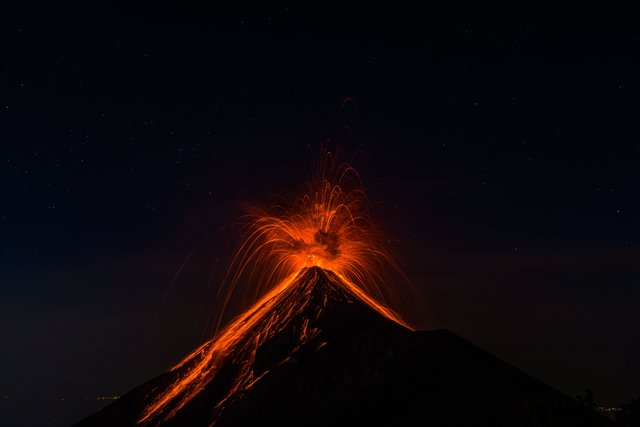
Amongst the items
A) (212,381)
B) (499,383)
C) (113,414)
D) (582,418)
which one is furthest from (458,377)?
(113,414)

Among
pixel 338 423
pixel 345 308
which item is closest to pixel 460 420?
pixel 338 423

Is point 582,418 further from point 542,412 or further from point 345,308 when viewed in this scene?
point 345,308

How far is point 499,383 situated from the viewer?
51.1m

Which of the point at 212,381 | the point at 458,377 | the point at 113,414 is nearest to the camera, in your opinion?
the point at 458,377

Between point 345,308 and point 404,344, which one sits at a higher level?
point 345,308

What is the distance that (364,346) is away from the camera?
60.1 meters

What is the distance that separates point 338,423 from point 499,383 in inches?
527

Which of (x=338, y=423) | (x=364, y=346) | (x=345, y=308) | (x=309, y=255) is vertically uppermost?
(x=309, y=255)

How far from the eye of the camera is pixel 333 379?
183 feet

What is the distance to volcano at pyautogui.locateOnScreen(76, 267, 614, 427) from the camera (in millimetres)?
47469

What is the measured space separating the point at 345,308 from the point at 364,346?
30.4 ft

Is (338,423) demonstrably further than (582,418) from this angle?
Yes

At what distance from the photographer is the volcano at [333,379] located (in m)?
47.5

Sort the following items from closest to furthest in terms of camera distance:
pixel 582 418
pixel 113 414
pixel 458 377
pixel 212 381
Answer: pixel 582 418
pixel 458 377
pixel 212 381
pixel 113 414
